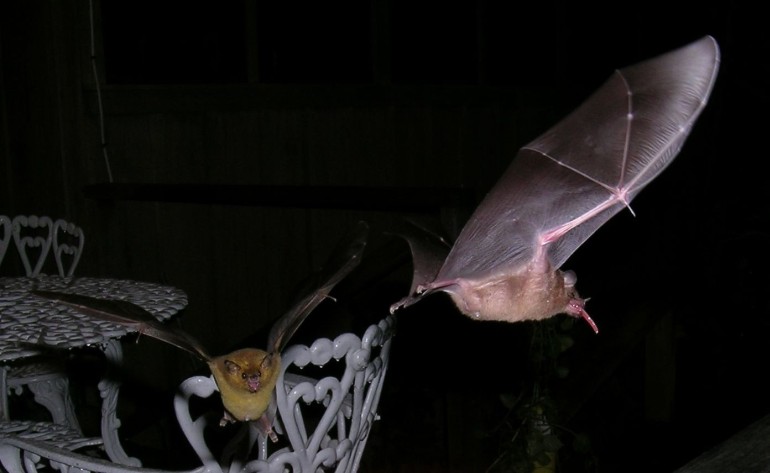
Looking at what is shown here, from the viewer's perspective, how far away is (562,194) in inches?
45.7

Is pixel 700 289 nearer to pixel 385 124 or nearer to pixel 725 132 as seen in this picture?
pixel 725 132

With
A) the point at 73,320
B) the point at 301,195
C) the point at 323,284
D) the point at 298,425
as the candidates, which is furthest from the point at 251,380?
the point at 301,195

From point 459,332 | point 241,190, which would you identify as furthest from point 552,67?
point 241,190

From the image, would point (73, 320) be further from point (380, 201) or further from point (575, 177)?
point (575, 177)

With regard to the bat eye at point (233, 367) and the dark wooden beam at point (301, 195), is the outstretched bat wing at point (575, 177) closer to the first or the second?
the bat eye at point (233, 367)

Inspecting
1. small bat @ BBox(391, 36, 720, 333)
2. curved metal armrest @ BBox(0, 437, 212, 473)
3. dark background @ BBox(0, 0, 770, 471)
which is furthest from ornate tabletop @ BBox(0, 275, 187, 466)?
small bat @ BBox(391, 36, 720, 333)

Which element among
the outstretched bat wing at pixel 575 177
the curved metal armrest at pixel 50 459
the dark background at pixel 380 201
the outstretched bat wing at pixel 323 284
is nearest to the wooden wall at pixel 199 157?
the dark background at pixel 380 201

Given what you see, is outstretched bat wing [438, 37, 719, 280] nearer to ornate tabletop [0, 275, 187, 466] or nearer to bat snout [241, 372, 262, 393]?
bat snout [241, 372, 262, 393]

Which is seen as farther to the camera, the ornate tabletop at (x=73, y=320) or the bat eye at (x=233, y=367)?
the ornate tabletop at (x=73, y=320)

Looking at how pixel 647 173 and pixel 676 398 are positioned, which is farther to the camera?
pixel 676 398

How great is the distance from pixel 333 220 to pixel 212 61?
126 cm

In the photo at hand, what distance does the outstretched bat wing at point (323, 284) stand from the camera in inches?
46.4

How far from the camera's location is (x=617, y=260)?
5.61 m

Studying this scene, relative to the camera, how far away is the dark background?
3.71 metres
